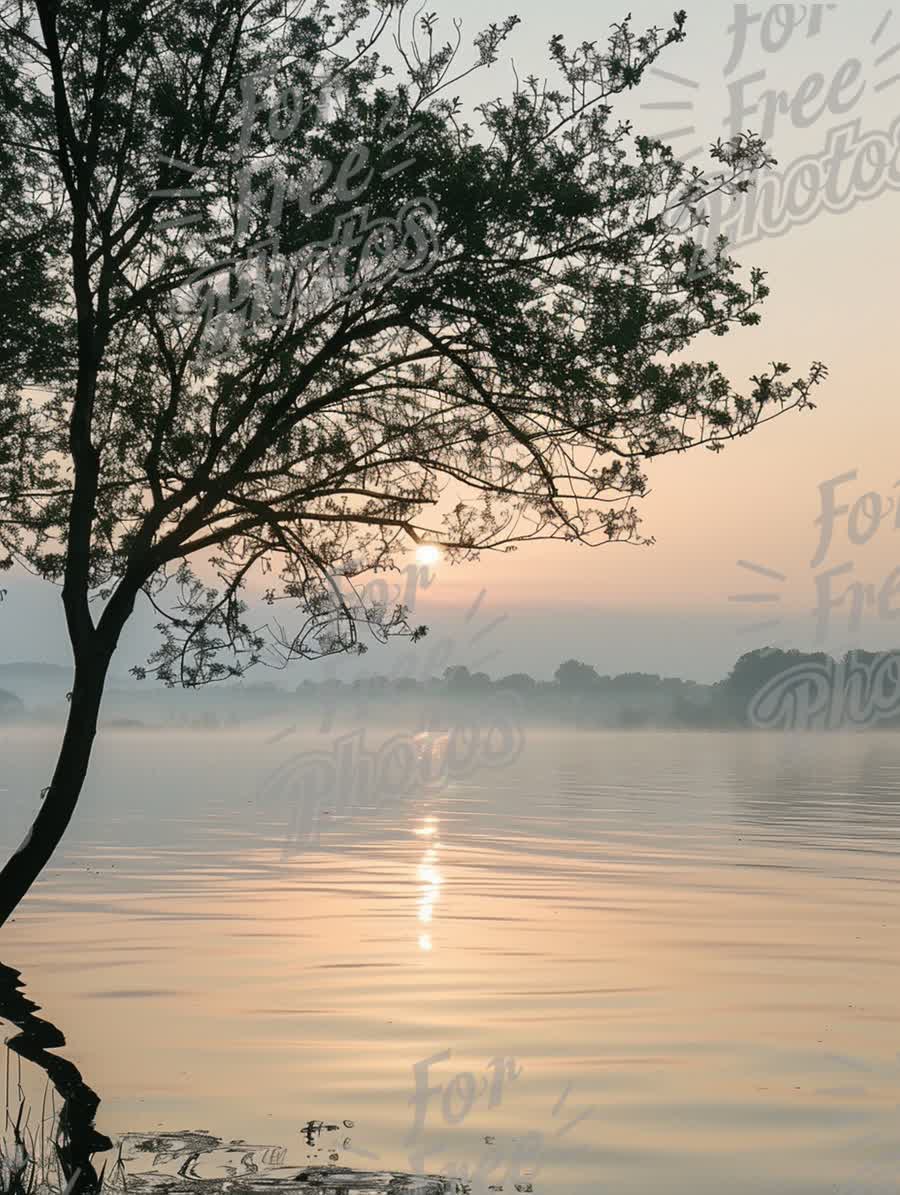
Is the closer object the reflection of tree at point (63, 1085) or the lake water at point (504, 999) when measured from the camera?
the reflection of tree at point (63, 1085)

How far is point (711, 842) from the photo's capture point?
2104 inches

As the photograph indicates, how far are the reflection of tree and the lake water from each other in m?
0.27

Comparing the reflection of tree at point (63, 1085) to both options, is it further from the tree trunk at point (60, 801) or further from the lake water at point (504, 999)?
the tree trunk at point (60, 801)

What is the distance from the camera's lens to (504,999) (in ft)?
79.5

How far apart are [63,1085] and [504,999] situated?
24.9 feet

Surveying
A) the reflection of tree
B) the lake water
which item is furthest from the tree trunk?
the lake water

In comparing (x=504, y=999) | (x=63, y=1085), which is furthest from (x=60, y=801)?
(x=504, y=999)

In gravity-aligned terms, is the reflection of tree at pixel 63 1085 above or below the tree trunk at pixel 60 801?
below

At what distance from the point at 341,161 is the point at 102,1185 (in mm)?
11061

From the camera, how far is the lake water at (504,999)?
16.4 metres

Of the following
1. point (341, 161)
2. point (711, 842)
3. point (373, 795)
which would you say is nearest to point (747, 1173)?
point (341, 161)

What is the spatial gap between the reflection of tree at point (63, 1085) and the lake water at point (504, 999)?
0.27 m

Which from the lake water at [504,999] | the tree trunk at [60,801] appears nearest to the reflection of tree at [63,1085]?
the lake water at [504,999]

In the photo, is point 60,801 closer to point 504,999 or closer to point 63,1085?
point 63,1085
